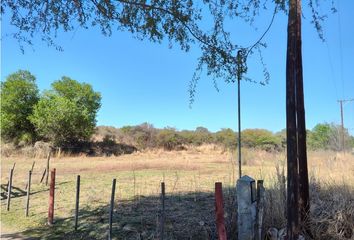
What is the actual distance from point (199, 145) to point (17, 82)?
25388 mm

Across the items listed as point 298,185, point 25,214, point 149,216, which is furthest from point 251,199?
point 25,214

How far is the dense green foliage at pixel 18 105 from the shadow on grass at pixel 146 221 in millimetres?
34205

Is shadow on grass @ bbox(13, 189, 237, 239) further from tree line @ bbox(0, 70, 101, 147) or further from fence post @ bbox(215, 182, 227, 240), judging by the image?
tree line @ bbox(0, 70, 101, 147)

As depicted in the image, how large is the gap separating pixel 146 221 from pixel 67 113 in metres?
33.3

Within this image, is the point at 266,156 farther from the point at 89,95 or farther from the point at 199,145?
the point at 199,145

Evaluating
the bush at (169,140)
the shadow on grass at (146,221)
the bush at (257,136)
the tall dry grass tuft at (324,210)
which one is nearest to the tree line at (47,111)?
the bush at (169,140)

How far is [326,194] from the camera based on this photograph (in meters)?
8.14

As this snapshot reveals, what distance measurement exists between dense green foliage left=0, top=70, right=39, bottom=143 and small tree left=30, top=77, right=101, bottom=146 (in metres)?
1.56

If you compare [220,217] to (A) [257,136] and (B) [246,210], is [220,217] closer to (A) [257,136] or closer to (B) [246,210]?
(B) [246,210]

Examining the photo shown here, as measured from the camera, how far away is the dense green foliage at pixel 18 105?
41844 mm

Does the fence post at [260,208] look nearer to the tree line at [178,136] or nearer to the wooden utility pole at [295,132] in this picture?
the wooden utility pole at [295,132]

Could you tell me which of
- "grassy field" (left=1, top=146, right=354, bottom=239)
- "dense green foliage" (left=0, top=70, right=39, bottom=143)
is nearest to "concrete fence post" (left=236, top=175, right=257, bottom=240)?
"grassy field" (left=1, top=146, right=354, bottom=239)

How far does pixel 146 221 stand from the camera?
29.0 feet

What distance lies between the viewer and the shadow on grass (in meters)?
7.71
